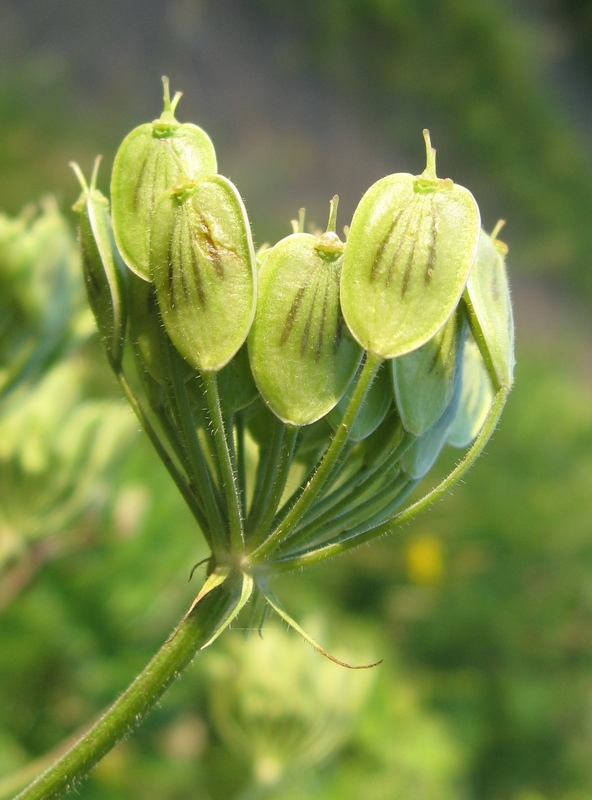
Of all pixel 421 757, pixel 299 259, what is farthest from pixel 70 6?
A: pixel 299 259

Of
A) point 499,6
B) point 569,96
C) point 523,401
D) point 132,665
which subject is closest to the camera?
point 132,665

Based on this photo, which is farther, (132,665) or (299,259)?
(132,665)

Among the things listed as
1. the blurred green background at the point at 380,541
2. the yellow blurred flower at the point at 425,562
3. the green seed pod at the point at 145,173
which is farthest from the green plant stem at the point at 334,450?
the yellow blurred flower at the point at 425,562

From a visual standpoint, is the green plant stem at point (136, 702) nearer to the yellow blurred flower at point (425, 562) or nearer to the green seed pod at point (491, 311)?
the green seed pod at point (491, 311)

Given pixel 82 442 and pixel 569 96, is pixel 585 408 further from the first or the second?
pixel 569 96

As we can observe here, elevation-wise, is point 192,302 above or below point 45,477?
above
